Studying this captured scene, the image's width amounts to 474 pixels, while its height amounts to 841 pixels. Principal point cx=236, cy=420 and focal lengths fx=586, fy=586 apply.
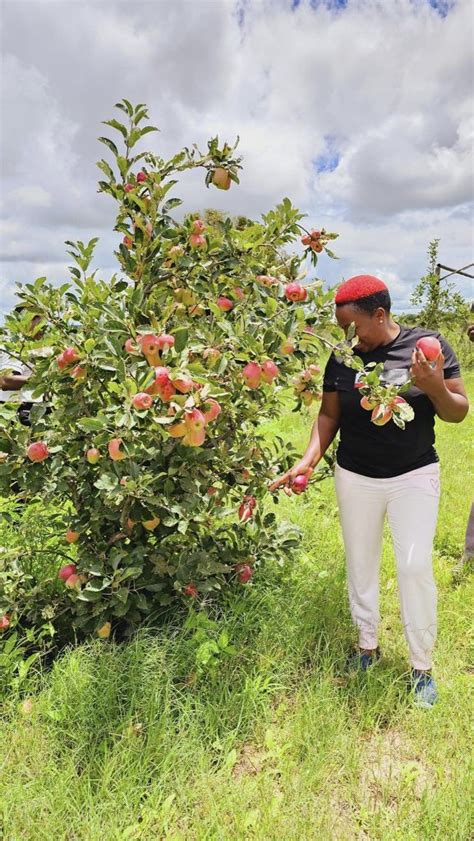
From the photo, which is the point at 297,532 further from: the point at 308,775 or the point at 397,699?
the point at 308,775

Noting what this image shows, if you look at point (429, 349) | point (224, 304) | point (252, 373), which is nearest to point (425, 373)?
point (429, 349)

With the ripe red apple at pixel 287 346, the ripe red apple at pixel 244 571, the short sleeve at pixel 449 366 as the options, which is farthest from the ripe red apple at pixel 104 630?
the short sleeve at pixel 449 366

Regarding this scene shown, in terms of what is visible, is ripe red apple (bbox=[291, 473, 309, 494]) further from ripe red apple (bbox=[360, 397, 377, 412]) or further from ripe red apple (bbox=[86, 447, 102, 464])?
ripe red apple (bbox=[86, 447, 102, 464])

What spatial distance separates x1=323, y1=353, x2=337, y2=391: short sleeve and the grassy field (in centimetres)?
96

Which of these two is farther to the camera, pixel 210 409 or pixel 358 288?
pixel 358 288

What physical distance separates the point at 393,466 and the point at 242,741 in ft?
3.67

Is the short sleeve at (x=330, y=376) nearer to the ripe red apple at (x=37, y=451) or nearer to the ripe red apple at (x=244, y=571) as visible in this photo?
the ripe red apple at (x=244, y=571)

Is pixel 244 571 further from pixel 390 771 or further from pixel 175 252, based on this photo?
pixel 175 252

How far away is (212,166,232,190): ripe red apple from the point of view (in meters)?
2.21

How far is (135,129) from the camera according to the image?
6.78 feet

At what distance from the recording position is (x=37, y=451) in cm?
211

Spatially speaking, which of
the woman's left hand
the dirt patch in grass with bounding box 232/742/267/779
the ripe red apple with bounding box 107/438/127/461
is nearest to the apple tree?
the ripe red apple with bounding box 107/438/127/461

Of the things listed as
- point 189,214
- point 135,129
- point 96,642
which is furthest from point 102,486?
point 135,129

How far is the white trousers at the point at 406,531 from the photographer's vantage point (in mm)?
2158
